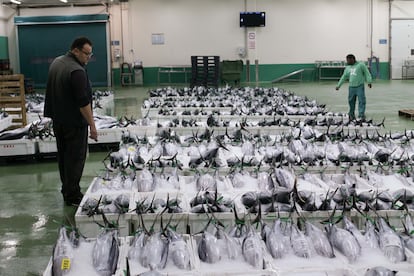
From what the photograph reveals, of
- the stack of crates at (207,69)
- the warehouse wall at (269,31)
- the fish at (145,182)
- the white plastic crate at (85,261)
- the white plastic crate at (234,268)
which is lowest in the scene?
the white plastic crate at (234,268)

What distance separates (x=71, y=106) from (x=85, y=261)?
7.28 ft

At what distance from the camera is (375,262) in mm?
2768

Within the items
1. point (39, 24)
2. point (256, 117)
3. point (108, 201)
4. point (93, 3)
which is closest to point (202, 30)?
point (93, 3)

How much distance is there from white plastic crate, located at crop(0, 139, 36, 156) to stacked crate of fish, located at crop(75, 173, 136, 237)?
10.1ft

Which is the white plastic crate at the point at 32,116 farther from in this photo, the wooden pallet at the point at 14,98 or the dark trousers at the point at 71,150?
the dark trousers at the point at 71,150

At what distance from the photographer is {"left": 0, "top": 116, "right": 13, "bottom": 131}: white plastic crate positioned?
315 inches

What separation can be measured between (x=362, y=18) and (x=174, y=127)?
17.2m

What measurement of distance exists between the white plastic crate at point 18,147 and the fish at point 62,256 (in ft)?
13.3

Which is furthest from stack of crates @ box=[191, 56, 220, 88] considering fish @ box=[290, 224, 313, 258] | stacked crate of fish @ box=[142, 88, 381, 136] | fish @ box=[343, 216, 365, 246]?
fish @ box=[290, 224, 313, 258]

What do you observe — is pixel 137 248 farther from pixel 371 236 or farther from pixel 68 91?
pixel 68 91

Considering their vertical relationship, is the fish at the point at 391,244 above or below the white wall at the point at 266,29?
below

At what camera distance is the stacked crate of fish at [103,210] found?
344 centimetres

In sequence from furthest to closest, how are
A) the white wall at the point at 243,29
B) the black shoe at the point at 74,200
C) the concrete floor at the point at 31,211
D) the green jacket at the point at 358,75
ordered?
the white wall at the point at 243,29 → the green jacket at the point at 358,75 → the black shoe at the point at 74,200 → the concrete floor at the point at 31,211

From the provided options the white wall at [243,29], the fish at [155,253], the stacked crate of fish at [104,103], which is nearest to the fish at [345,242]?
the fish at [155,253]
